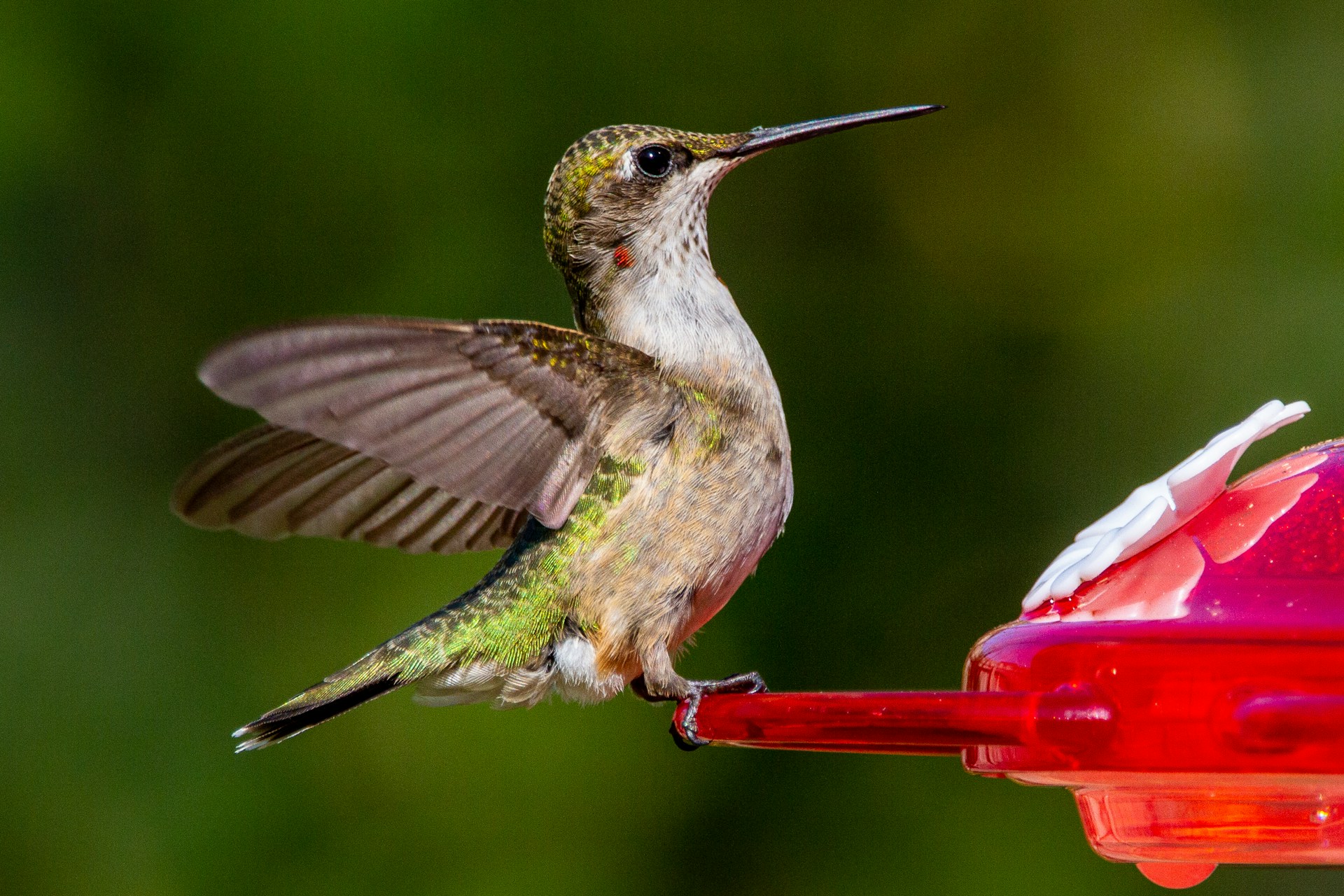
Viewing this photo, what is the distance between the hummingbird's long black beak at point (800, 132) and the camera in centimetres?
321

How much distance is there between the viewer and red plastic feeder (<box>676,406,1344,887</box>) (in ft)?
6.68

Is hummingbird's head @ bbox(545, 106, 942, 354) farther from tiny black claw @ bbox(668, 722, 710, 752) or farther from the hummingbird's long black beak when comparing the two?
tiny black claw @ bbox(668, 722, 710, 752)

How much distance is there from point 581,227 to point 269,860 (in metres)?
2.54

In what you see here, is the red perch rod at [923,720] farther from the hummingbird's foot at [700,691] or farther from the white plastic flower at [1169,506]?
the hummingbird's foot at [700,691]

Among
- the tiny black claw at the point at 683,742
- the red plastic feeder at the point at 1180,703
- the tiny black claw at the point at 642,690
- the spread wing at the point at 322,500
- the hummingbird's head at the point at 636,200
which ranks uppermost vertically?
the hummingbird's head at the point at 636,200

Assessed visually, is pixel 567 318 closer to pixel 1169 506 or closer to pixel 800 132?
pixel 800 132

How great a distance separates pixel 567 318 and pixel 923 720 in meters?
3.62

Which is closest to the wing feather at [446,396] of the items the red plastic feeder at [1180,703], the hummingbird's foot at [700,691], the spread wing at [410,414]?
the spread wing at [410,414]

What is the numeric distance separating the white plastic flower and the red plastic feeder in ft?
0.08

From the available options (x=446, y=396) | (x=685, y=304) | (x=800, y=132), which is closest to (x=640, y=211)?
(x=685, y=304)

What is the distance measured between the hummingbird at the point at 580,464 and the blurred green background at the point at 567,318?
1.82 metres

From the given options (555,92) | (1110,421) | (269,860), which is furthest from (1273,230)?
(269,860)

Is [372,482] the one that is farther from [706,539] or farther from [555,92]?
[555,92]

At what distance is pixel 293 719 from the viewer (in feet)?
9.78
